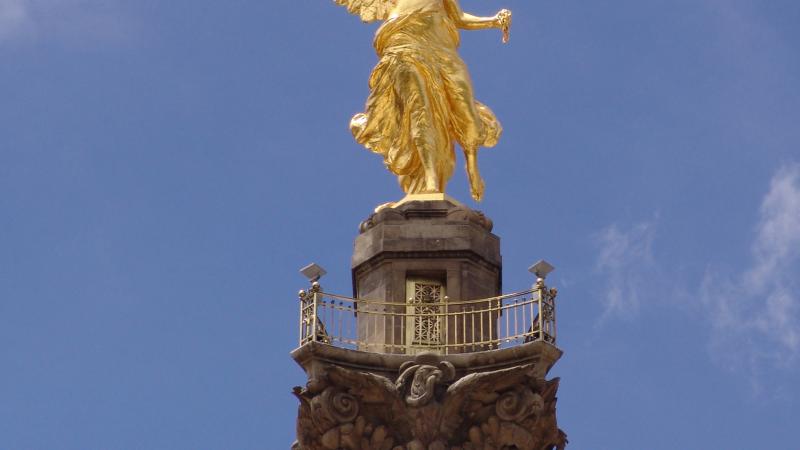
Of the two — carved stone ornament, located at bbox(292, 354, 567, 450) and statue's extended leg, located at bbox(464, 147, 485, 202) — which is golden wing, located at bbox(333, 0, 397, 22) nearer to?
statue's extended leg, located at bbox(464, 147, 485, 202)

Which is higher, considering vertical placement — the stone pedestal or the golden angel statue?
the golden angel statue

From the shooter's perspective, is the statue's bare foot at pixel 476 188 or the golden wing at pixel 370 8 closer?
the statue's bare foot at pixel 476 188

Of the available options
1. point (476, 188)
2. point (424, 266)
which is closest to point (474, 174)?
point (476, 188)

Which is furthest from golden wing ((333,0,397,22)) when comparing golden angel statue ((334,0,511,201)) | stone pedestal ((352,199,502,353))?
stone pedestal ((352,199,502,353))

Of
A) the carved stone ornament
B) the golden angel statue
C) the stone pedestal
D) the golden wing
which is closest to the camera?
the carved stone ornament

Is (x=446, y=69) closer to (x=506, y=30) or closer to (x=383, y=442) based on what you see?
(x=506, y=30)

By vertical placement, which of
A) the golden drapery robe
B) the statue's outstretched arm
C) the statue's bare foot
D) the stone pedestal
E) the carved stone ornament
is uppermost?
the statue's outstretched arm

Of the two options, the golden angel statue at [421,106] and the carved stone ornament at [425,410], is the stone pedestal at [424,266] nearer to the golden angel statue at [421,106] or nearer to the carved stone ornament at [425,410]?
the golden angel statue at [421,106]

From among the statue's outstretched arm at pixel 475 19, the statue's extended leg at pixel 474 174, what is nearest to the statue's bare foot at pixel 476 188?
the statue's extended leg at pixel 474 174

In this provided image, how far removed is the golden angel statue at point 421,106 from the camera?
48812 mm

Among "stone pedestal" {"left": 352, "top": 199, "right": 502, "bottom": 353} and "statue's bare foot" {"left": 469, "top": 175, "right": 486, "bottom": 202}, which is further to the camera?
"statue's bare foot" {"left": 469, "top": 175, "right": 486, "bottom": 202}

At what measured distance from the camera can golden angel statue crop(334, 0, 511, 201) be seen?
48812 mm

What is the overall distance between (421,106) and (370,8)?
10.8 feet

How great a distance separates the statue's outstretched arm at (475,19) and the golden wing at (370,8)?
1.25m
